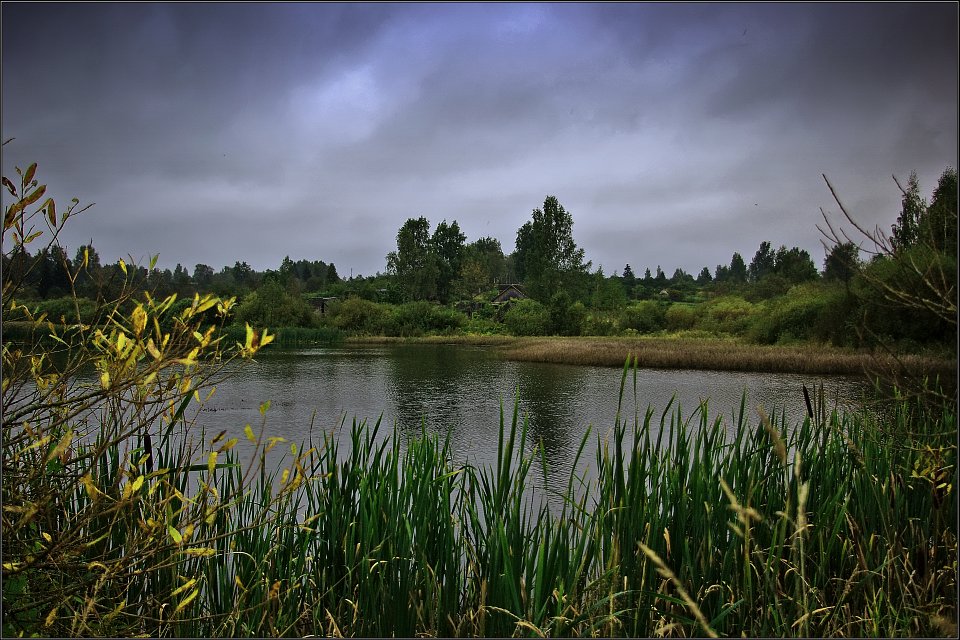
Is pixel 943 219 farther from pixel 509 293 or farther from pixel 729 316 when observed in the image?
pixel 509 293

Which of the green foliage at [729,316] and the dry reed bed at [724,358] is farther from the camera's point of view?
the green foliage at [729,316]

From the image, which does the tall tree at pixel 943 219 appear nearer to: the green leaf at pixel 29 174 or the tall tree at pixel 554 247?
the green leaf at pixel 29 174

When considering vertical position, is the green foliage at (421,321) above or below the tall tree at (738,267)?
below

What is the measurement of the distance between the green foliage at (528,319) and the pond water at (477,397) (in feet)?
51.5

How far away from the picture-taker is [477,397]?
11.7 m

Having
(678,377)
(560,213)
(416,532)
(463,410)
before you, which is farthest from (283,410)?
(560,213)

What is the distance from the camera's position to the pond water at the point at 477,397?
7.89m

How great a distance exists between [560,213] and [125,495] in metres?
44.3

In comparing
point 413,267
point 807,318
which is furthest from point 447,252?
point 807,318

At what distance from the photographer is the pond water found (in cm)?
789

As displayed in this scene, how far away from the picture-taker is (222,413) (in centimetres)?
945

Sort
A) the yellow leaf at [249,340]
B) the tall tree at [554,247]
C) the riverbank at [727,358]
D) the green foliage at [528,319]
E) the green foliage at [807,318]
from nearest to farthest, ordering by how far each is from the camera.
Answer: the yellow leaf at [249,340], the riverbank at [727,358], the green foliage at [807,318], the green foliage at [528,319], the tall tree at [554,247]

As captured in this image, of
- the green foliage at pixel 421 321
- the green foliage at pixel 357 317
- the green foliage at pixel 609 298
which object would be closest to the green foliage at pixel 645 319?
the green foliage at pixel 609 298

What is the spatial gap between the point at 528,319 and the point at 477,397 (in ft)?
80.7
